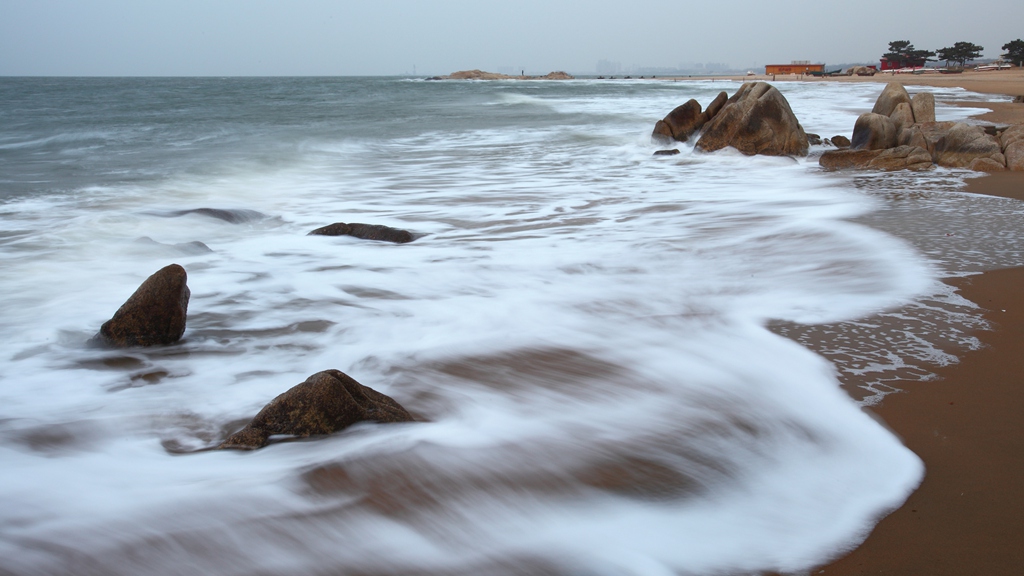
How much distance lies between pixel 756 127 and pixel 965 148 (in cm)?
304

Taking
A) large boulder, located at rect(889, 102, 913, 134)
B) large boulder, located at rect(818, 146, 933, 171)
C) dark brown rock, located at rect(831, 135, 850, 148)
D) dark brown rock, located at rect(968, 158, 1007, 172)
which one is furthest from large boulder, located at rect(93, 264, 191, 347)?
dark brown rock, located at rect(831, 135, 850, 148)

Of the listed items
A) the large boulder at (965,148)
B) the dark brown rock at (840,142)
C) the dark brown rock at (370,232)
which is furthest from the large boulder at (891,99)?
the dark brown rock at (370,232)

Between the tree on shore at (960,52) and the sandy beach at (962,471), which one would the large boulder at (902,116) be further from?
the tree on shore at (960,52)

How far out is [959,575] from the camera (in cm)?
186

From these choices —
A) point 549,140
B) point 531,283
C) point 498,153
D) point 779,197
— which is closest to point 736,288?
point 531,283

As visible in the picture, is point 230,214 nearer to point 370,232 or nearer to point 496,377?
point 370,232

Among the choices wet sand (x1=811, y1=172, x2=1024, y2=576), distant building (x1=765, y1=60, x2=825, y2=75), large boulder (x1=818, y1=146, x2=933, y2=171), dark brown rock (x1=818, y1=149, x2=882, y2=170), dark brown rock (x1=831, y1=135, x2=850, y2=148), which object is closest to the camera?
wet sand (x1=811, y1=172, x2=1024, y2=576)

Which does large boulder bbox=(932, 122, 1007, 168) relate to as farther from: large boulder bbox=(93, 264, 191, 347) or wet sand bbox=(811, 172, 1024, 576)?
large boulder bbox=(93, 264, 191, 347)

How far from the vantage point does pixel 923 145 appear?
10.2 metres

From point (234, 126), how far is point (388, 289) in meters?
18.0

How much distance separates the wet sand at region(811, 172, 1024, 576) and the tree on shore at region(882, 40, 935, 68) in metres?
87.3

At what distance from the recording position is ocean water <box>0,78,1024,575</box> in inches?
84.3

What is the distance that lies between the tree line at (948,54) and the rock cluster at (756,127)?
64134mm

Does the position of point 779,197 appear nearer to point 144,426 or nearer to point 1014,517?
point 1014,517
